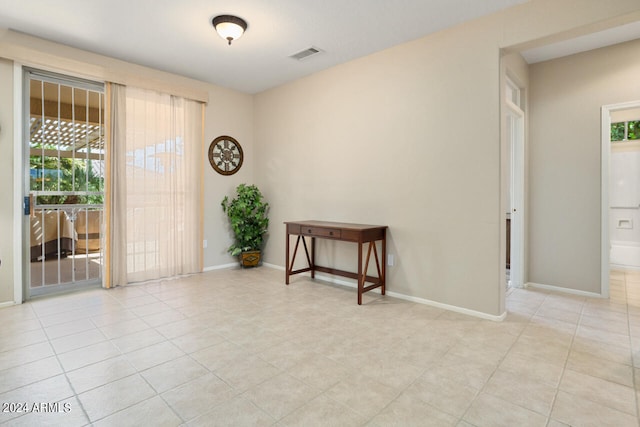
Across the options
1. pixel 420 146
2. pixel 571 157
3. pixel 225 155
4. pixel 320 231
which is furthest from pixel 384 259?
pixel 225 155

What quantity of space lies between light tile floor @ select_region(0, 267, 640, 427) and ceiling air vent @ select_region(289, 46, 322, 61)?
8.95 ft

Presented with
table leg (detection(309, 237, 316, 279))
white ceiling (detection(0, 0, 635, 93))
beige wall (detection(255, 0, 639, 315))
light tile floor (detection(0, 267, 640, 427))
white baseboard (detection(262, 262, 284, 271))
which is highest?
white ceiling (detection(0, 0, 635, 93))

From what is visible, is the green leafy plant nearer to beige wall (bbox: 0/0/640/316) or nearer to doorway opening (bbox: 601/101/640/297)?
beige wall (bbox: 0/0/640/316)

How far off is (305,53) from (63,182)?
9.92 feet

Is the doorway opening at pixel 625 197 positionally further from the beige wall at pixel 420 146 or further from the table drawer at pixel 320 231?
the table drawer at pixel 320 231

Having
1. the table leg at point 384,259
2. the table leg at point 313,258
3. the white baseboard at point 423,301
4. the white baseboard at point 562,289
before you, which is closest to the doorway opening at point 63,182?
the table leg at point 313,258

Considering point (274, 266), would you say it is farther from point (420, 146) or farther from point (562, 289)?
point (562, 289)

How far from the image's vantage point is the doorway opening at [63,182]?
3.41 m

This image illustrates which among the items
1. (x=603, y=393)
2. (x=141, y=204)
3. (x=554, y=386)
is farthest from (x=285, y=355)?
(x=141, y=204)

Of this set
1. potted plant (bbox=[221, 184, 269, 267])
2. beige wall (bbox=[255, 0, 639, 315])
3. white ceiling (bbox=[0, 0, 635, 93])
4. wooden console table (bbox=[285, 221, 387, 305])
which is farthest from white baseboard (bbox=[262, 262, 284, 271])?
white ceiling (bbox=[0, 0, 635, 93])

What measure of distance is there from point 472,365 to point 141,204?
3.87 meters

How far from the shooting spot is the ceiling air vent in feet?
11.9

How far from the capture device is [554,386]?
1.86 meters

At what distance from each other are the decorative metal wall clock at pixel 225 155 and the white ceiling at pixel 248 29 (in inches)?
44.3
